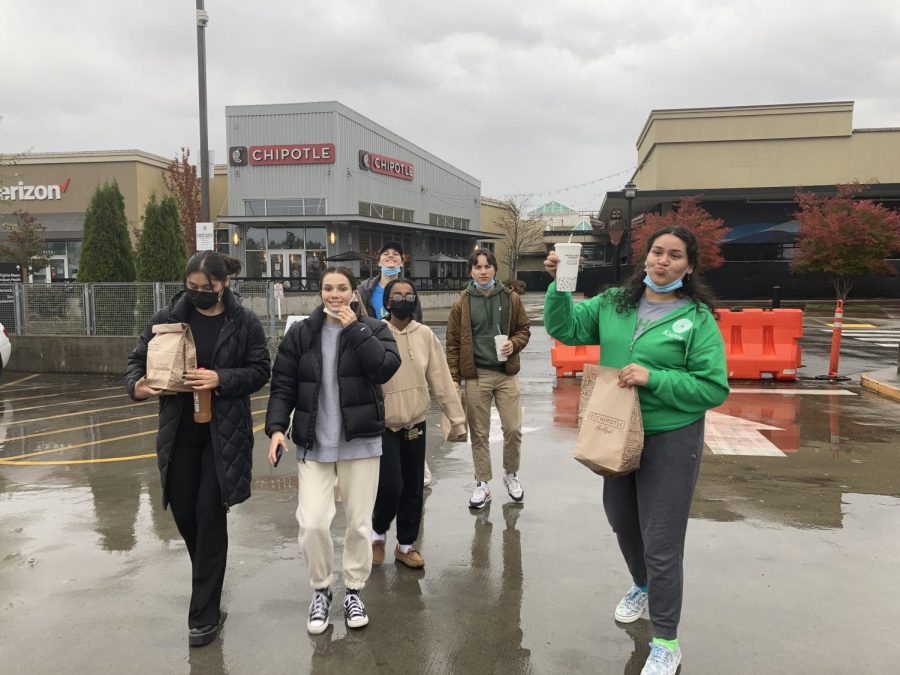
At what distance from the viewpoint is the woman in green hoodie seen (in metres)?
3.12

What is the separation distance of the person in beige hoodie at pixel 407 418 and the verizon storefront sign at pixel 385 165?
32880 millimetres

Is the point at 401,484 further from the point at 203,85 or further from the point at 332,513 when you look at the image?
the point at 203,85

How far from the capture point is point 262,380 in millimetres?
3688

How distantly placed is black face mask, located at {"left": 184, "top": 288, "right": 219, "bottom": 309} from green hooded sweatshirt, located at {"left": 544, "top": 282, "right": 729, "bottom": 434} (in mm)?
2004

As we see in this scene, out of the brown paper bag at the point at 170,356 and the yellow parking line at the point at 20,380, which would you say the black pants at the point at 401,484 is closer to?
the brown paper bag at the point at 170,356

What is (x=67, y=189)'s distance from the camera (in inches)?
1513

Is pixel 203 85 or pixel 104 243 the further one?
pixel 104 243

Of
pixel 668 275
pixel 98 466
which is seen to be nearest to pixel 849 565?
pixel 668 275

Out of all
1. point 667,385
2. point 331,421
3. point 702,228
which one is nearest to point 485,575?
point 331,421

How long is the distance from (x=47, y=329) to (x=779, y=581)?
47.3 feet

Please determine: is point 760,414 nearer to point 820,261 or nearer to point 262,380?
point 262,380

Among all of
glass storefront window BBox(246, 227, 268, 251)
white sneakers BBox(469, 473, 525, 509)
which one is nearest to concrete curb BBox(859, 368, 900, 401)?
white sneakers BBox(469, 473, 525, 509)

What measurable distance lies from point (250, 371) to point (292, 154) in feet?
106

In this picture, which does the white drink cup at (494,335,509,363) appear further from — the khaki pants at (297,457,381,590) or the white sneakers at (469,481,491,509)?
the khaki pants at (297,457,381,590)
